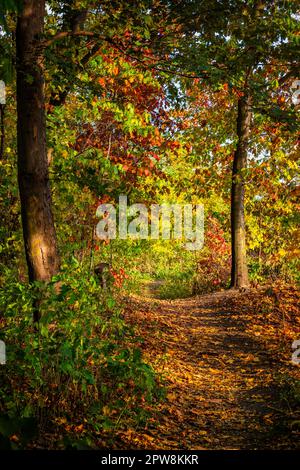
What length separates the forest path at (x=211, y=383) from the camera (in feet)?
14.7

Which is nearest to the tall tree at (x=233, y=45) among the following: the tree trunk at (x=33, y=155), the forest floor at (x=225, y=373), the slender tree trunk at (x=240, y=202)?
the tree trunk at (x=33, y=155)

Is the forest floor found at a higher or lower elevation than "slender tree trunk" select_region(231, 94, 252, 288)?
lower

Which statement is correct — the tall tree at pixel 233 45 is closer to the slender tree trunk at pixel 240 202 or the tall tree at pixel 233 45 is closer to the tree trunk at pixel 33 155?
the tree trunk at pixel 33 155

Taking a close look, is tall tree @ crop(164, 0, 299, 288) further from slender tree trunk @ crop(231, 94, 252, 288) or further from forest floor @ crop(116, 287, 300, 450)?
slender tree trunk @ crop(231, 94, 252, 288)

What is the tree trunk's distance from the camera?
5465 millimetres

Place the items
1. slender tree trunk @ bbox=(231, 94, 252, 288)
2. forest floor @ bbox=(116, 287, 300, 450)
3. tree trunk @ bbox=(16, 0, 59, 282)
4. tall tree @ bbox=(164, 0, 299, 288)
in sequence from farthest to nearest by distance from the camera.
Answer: slender tree trunk @ bbox=(231, 94, 252, 288), tall tree @ bbox=(164, 0, 299, 288), tree trunk @ bbox=(16, 0, 59, 282), forest floor @ bbox=(116, 287, 300, 450)

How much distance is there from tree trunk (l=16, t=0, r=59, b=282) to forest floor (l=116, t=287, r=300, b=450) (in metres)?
2.18

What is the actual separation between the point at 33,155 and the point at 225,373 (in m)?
3.90

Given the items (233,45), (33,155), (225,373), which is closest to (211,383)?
(225,373)

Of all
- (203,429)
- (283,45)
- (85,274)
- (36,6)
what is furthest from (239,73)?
(203,429)

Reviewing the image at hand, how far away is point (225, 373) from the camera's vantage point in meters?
6.64

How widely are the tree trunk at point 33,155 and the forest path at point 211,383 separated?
2.16 meters

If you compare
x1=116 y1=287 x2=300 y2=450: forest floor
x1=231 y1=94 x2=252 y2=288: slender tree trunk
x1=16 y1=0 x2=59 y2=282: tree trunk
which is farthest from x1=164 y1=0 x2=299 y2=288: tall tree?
x1=231 y1=94 x2=252 y2=288: slender tree trunk

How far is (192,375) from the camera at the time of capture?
6.54 m
